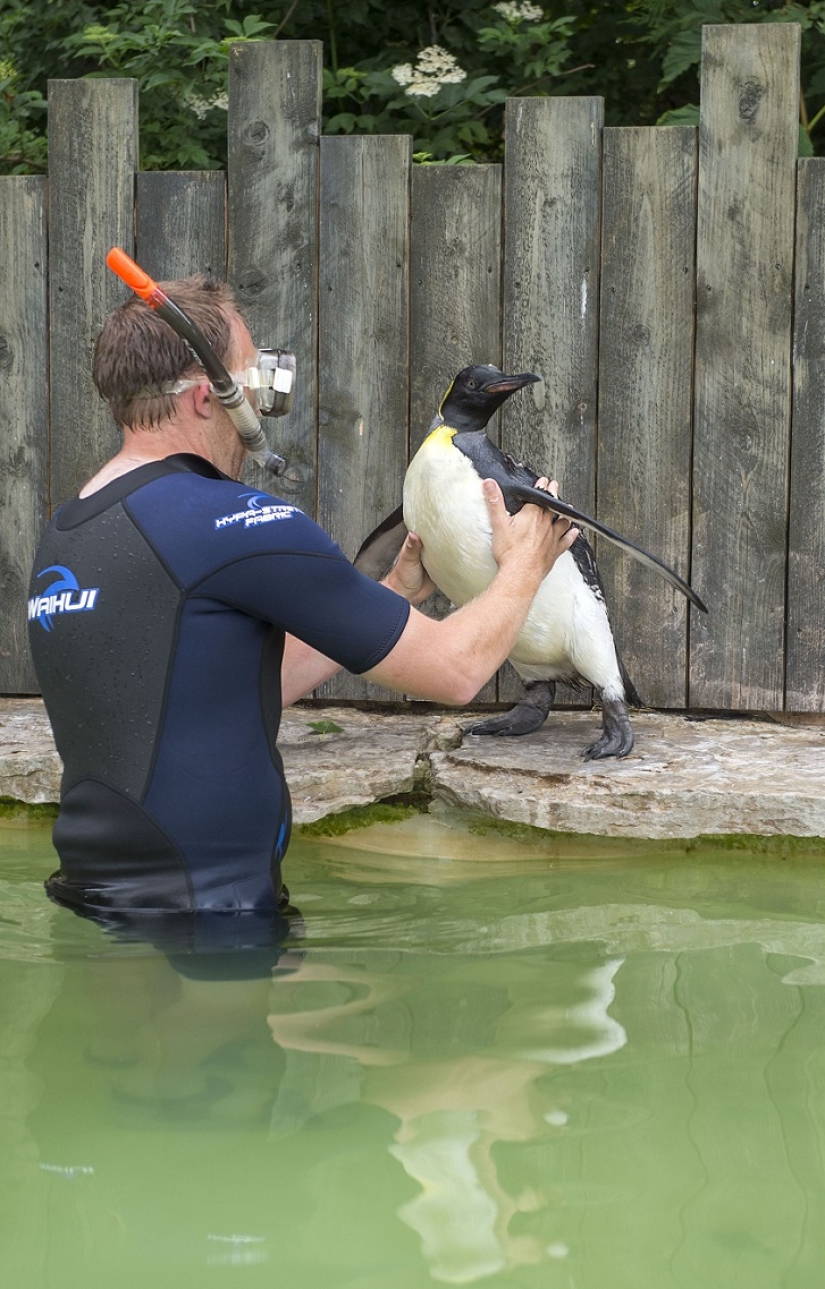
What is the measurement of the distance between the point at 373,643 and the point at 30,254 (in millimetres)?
2540

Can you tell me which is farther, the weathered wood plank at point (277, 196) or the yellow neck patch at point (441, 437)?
the weathered wood plank at point (277, 196)

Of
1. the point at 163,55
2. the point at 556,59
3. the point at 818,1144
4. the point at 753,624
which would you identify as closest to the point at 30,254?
the point at 163,55

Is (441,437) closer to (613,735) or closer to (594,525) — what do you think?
(594,525)

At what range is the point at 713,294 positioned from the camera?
161 inches

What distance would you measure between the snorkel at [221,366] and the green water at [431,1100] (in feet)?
2.93

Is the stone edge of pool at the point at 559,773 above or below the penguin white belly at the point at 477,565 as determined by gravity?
below

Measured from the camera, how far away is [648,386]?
13.6ft

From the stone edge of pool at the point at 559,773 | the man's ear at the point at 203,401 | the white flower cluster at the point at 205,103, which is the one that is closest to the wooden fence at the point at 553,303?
the stone edge of pool at the point at 559,773

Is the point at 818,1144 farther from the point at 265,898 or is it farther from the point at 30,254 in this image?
the point at 30,254

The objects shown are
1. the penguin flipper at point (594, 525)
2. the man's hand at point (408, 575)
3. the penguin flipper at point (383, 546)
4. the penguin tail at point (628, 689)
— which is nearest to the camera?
the penguin flipper at point (594, 525)

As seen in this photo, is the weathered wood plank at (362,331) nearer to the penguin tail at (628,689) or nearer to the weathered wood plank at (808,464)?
the penguin tail at (628,689)

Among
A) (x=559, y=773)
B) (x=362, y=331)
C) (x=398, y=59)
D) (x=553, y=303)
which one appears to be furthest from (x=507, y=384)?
(x=398, y=59)

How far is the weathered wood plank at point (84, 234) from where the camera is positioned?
424 centimetres

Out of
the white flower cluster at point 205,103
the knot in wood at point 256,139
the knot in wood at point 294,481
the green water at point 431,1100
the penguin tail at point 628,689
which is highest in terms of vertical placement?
the white flower cluster at point 205,103
